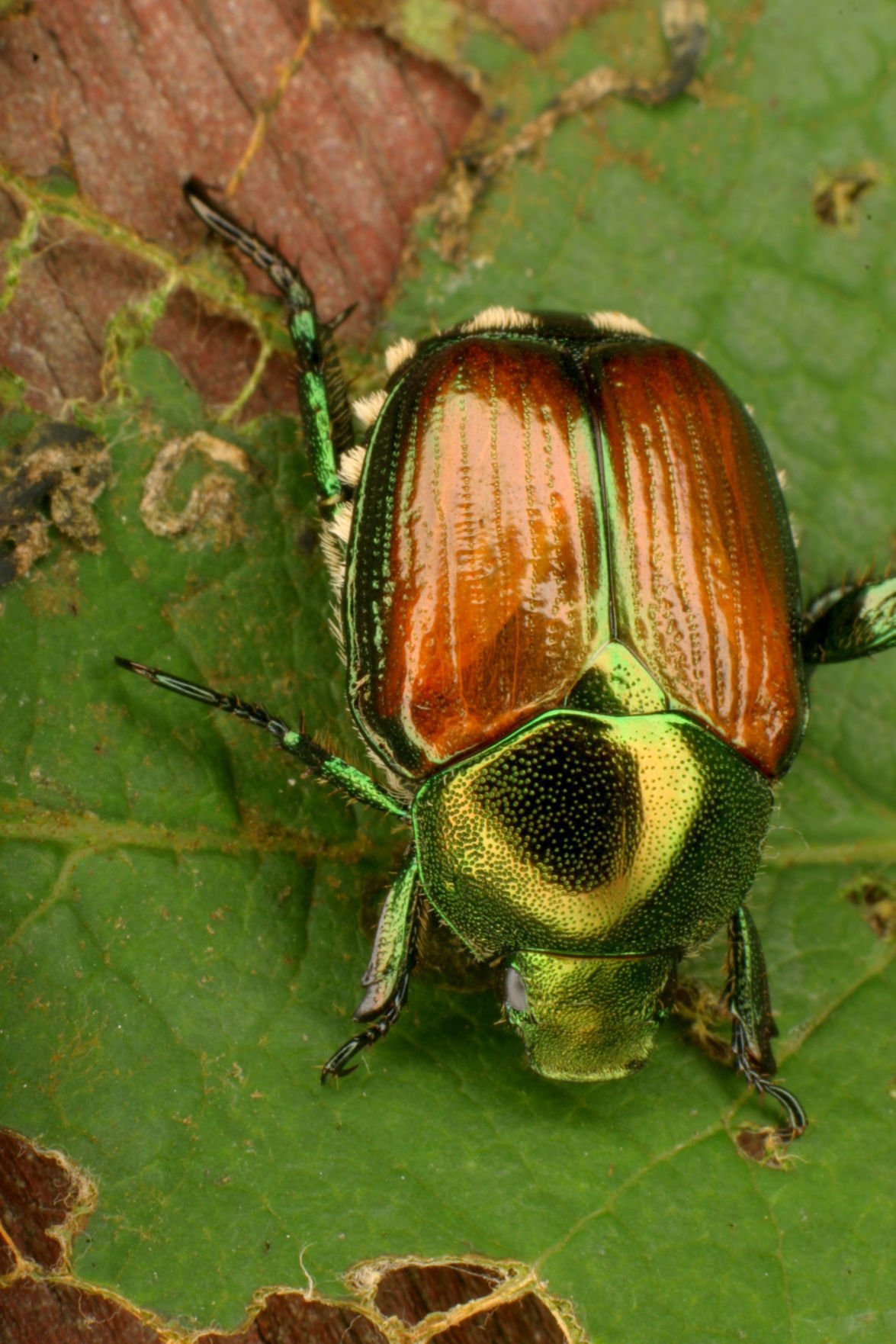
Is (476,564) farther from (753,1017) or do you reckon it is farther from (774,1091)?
(774,1091)

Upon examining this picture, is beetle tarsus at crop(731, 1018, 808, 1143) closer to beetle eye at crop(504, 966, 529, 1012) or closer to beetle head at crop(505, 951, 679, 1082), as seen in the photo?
beetle head at crop(505, 951, 679, 1082)

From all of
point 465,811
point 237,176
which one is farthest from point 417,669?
point 237,176

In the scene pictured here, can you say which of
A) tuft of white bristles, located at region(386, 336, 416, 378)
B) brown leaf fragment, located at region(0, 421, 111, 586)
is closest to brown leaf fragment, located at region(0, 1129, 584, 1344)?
brown leaf fragment, located at region(0, 421, 111, 586)

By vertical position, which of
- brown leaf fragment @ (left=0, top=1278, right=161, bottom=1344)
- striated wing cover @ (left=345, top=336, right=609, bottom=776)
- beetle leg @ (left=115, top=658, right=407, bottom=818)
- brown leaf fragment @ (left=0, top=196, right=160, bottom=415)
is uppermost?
brown leaf fragment @ (left=0, top=196, right=160, bottom=415)

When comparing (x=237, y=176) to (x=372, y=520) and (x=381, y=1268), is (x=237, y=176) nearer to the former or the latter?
(x=372, y=520)

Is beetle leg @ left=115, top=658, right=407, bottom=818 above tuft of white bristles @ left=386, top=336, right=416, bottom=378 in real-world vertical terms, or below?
below

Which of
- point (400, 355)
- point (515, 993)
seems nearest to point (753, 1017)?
point (515, 993)
